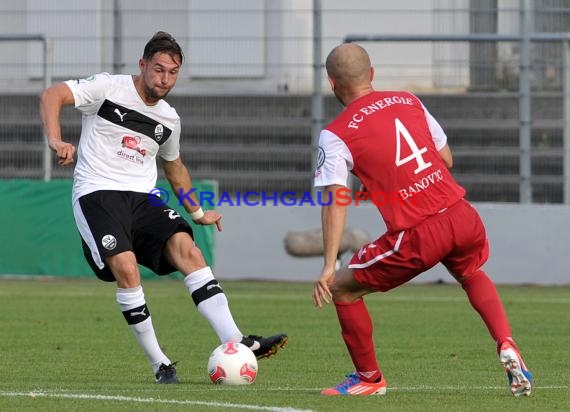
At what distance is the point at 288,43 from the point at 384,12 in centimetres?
155

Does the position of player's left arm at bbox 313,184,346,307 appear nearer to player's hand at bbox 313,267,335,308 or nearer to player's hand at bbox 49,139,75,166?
player's hand at bbox 313,267,335,308

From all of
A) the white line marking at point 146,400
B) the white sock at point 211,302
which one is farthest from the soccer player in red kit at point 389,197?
the white sock at point 211,302

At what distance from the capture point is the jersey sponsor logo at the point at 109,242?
853 cm

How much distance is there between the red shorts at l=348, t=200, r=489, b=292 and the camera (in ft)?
23.9

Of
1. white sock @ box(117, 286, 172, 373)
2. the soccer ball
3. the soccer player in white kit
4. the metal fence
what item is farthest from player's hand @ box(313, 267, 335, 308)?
the metal fence

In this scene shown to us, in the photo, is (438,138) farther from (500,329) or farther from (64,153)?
(64,153)

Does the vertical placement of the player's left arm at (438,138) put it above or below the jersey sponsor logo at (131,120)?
below

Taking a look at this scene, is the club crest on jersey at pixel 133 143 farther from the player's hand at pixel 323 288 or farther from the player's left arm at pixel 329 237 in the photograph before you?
the player's hand at pixel 323 288

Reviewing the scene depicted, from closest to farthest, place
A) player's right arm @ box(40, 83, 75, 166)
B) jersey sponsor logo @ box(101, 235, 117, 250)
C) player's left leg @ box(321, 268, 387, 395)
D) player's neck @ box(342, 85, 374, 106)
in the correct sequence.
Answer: player's neck @ box(342, 85, 374, 106), player's left leg @ box(321, 268, 387, 395), player's right arm @ box(40, 83, 75, 166), jersey sponsor logo @ box(101, 235, 117, 250)

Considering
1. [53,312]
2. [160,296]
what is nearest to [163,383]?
[53,312]

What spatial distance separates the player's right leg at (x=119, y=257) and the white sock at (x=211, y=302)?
348 mm

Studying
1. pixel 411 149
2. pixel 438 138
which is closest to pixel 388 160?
pixel 411 149

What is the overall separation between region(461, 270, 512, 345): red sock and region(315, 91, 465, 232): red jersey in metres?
0.51

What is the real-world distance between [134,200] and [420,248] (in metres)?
2.27
